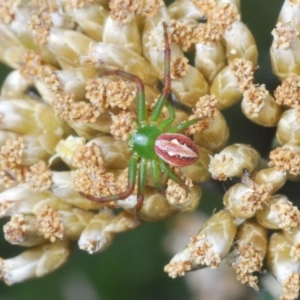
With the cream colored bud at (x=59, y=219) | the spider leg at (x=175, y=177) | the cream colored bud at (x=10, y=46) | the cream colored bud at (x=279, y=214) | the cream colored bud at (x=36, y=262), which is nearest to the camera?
the cream colored bud at (x=279, y=214)

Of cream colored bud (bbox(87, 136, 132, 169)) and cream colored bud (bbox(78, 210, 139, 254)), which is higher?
cream colored bud (bbox(87, 136, 132, 169))

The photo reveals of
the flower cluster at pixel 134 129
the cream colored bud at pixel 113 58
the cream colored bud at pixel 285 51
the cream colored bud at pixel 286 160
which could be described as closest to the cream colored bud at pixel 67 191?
the flower cluster at pixel 134 129

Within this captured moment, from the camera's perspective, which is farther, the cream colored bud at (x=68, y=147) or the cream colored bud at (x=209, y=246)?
the cream colored bud at (x=68, y=147)

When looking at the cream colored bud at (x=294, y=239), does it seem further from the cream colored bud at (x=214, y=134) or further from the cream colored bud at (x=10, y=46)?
the cream colored bud at (x=10, y=46)

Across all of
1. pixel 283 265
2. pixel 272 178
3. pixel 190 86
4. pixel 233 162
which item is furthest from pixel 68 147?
pixel 283 265

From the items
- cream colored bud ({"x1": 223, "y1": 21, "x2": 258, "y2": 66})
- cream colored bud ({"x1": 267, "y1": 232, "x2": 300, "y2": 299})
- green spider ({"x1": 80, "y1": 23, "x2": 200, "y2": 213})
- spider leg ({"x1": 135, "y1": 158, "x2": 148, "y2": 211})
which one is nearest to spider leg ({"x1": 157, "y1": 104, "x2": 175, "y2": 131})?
green spider ({"x1": 80, "y1": 23, "x2": 200, "y2": 213})

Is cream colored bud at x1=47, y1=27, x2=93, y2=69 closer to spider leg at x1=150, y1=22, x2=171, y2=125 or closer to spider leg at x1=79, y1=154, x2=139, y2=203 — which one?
spider leg at x1=150, y1=22, x2=171, y2=125
